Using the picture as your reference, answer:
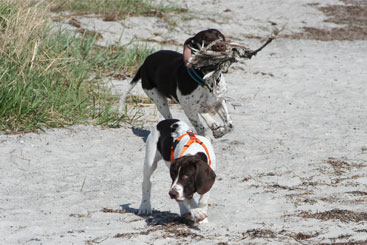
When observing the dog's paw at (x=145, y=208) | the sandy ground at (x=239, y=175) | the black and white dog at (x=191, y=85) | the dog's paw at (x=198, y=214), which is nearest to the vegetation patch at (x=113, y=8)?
the sandy ground at (x=239, y=175)

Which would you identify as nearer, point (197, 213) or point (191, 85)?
point (197, 213)

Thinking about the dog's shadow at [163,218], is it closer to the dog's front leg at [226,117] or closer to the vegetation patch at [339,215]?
the vegetation patch at [339,215]

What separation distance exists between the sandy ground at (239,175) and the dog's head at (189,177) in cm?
32

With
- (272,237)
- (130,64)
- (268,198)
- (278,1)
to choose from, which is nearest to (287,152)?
(268,198)

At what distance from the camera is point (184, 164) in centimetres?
432

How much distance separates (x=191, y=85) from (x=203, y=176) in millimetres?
2712

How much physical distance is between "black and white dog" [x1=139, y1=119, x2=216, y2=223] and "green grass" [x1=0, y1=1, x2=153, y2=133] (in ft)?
9.00

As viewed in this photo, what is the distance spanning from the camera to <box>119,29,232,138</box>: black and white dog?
679 cm

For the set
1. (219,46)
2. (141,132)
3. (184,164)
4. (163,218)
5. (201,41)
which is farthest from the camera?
(141,132)

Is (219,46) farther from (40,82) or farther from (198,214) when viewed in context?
(40,82)

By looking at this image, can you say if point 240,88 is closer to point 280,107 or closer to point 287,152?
point 280,107

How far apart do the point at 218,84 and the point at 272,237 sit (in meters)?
2.90

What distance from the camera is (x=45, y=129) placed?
751 centimetres

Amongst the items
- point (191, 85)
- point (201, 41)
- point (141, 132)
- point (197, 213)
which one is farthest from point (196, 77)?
point (197, 213)
